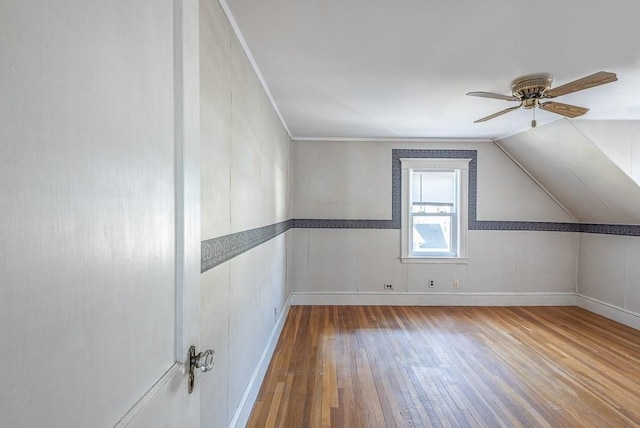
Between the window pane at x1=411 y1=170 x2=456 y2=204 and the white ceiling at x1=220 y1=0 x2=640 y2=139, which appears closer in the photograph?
the white ceiling at x1=220 y1=0 x2=640 y2=139

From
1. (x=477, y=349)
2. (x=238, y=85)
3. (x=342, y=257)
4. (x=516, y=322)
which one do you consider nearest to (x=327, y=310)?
(x=342, y=257)

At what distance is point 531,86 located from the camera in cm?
239

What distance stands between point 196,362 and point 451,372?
260 centimetres

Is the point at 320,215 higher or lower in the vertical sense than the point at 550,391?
higher

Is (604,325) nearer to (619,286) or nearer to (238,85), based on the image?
(619,286)

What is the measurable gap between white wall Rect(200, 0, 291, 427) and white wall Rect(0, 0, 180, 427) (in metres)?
0.70

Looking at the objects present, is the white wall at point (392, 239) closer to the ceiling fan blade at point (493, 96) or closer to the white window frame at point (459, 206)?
the white window frame at point (459, 206)

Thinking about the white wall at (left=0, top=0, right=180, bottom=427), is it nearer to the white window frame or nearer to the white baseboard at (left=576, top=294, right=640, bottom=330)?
the white window frame

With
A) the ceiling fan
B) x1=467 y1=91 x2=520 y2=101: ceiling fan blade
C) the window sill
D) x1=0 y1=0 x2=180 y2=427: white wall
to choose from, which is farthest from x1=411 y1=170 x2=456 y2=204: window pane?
x1=0 y1=0 x2=180 y2=427: white wall

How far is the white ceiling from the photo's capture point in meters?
1.62

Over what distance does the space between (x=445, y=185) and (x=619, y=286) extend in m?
2.45

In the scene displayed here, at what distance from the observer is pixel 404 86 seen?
8.61ft

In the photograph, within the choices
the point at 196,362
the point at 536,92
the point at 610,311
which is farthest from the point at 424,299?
the point at 196,362

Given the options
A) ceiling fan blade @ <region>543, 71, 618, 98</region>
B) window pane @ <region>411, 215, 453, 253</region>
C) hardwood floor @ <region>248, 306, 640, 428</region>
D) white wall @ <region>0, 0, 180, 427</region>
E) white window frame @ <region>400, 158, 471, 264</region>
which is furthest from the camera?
window pane @ <region>411, 215, 453, 253</region>
